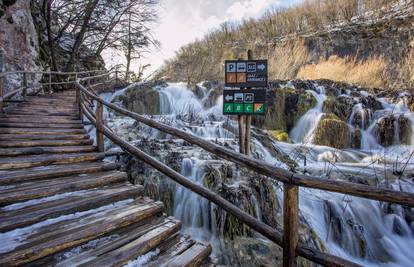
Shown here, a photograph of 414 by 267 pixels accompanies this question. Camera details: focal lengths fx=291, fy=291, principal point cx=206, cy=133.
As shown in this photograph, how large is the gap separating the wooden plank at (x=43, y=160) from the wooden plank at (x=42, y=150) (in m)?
0.20

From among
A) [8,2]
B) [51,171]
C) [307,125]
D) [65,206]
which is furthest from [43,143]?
[307,125]

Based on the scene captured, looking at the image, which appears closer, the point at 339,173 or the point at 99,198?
the point at 99,198

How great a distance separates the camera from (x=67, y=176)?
397 cm

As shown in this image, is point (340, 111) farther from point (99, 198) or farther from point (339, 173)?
point (99, 198)

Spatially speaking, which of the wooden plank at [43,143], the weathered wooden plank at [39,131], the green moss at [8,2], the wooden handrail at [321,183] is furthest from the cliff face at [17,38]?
the wooden handrail at [321,183]

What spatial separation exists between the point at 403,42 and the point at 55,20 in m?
19.6

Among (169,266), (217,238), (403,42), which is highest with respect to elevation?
(403,42)

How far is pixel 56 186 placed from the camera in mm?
3436

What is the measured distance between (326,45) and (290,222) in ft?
60.5

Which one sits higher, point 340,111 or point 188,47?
point 188,47

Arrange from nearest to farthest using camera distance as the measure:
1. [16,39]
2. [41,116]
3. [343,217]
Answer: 1. [343,217]
2. [41,116]
3. [16,39]

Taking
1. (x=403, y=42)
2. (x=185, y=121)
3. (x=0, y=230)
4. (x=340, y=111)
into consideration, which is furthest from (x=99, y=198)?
(x=403, y=42)

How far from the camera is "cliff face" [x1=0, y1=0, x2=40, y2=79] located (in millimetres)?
9797

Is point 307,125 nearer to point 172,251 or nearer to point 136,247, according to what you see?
point 172,251
